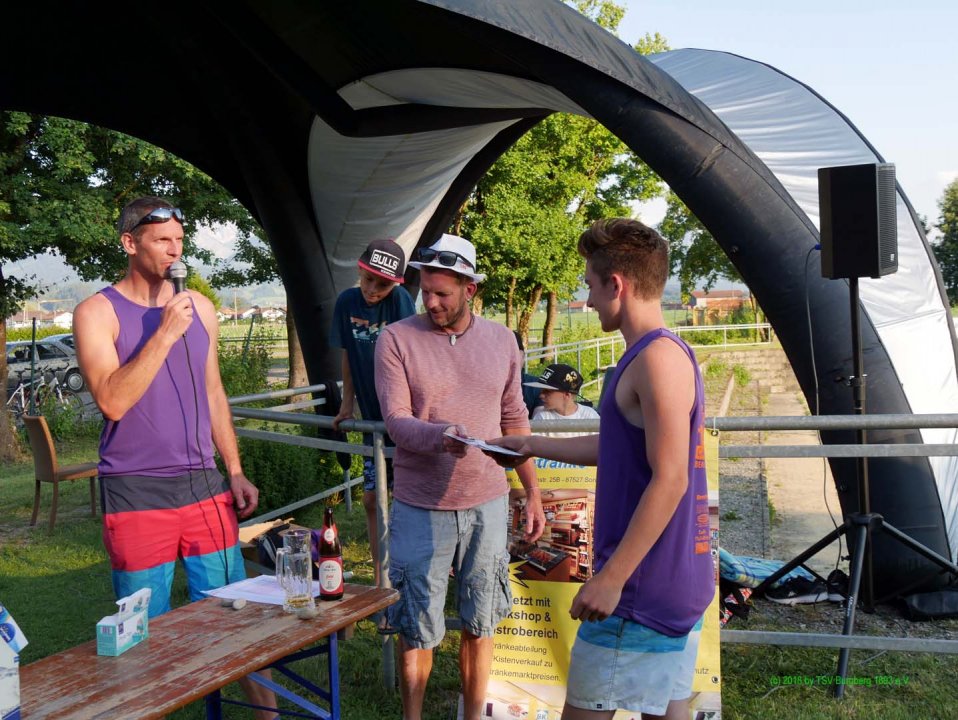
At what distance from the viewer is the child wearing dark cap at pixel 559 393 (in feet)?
17.8

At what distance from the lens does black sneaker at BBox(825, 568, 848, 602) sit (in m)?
5.61

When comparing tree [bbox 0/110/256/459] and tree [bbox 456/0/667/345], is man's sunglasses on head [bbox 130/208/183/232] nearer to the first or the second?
tree [bbox 0/110/256/459]

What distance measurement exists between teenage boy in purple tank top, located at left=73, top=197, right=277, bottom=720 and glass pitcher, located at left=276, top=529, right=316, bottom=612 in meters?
0.52

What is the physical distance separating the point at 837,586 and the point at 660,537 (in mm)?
3937

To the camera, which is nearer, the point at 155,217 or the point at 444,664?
the point at 155,217

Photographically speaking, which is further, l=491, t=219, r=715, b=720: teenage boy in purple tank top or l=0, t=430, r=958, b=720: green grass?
l=0, t=430, r=958, b=720: green grass

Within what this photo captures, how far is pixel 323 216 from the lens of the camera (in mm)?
10406

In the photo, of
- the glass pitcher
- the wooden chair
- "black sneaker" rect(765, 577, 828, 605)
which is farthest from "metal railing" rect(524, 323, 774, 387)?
the glass pitcher

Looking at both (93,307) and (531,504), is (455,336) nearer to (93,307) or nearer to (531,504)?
(531,504)

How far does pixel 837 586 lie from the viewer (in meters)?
5.65

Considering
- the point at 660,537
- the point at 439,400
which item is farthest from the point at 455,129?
the point at 660,537

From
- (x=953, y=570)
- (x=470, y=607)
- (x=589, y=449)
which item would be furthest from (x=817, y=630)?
(x=589, y=449)

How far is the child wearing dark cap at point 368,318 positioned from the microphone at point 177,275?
178cm

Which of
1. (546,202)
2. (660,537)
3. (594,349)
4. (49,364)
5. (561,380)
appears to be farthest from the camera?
(546,202)
